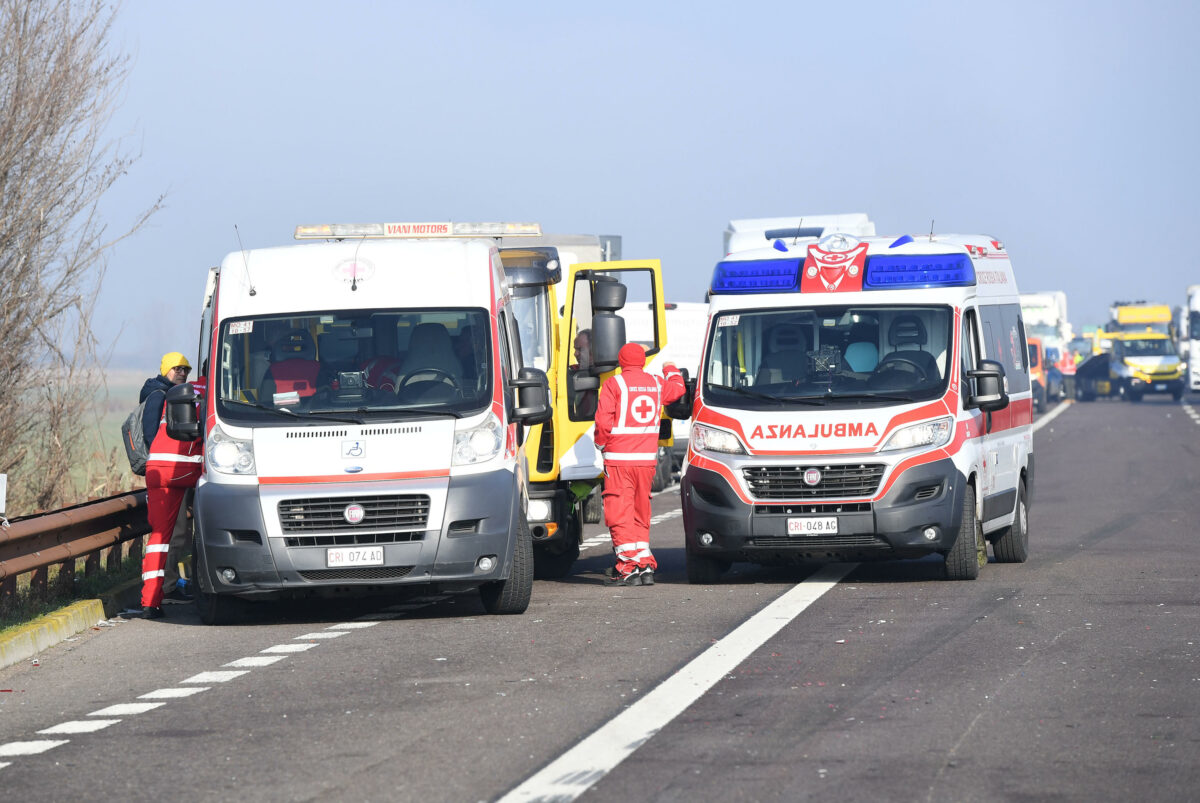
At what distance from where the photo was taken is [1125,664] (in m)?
9.96

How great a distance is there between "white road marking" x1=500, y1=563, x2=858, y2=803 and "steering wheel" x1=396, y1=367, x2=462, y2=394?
2.44 m

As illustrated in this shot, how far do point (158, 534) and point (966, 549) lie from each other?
5771 millimetres

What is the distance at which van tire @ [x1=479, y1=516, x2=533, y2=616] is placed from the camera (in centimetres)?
1227

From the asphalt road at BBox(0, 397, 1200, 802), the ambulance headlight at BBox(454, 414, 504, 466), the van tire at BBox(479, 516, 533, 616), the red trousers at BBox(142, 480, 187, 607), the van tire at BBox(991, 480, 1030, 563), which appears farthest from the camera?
the van tire at BBox(991, 480, 1030, 563)

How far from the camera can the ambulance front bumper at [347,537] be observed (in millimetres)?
11789

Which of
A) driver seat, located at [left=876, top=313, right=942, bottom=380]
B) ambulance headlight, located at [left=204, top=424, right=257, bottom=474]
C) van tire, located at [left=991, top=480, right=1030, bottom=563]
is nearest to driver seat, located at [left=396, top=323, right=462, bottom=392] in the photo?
ambulance headlight, located at [left=204, top=424, right=257, bottom=474]

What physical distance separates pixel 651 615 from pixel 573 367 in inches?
140

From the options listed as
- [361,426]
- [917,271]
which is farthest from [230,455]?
[917,271]

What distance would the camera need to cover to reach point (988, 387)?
14.2 metres

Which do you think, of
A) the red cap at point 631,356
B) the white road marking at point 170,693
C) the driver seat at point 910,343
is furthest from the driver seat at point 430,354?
the driver seat at point 910,343

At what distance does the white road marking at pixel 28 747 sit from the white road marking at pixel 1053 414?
41441mm

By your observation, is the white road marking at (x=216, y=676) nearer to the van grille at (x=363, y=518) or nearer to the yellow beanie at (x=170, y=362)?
the van grille at (x=363, y=518)

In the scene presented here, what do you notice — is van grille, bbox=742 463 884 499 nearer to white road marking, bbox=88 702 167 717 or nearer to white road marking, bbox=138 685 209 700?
white road marking, bbox=138 685 209 700

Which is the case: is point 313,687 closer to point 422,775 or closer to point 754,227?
point 422,775
